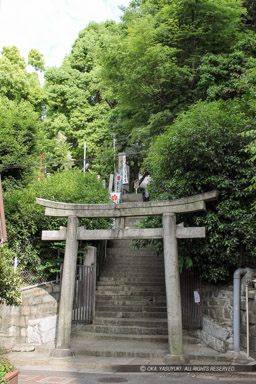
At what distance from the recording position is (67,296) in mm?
9633

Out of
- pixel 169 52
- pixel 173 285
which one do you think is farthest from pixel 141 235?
pixel 169 52

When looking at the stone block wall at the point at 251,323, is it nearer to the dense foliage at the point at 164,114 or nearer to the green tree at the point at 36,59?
the dense foliage at the point at 164,114

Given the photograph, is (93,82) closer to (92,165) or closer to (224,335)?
(92,165)

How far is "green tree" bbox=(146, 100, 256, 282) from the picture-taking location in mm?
9734

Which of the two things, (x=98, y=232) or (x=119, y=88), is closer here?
(x=98, y=232)

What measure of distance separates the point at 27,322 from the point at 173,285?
4663mm

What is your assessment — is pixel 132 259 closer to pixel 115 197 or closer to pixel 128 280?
pixel 128 280

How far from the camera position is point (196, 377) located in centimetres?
787

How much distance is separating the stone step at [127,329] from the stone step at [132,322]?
0.23 meters

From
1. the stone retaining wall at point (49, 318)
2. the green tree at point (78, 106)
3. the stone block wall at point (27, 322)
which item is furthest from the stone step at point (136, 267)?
the green tree at point (78, 106)

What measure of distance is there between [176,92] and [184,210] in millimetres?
10229

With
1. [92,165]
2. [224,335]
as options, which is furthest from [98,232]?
[92,165]

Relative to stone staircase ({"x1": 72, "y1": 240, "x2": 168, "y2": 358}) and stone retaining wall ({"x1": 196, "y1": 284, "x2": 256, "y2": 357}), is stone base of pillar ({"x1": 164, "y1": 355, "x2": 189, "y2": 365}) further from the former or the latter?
stone retaining wall ({"x1": 196, "y1": 284, "x2": 256, "y2": 357})

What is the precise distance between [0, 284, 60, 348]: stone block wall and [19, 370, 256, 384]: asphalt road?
2420 mm
